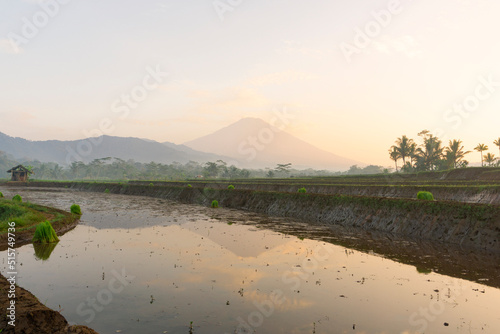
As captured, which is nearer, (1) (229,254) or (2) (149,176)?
(1) (229,254)

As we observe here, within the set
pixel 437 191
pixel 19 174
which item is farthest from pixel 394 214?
pixel 19 174

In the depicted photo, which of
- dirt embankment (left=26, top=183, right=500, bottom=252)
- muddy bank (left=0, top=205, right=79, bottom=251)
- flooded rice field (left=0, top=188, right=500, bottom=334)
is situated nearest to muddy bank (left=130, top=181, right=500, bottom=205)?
dirt embankment (left=26, top=183, right=500, bottom=252)

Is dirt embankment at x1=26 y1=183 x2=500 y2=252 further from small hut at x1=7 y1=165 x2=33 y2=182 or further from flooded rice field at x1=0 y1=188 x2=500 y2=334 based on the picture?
small hut at x1=7 y1=165 x2=33 y2=182

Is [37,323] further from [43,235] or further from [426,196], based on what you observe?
[426,196]

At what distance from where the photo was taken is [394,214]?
2445 cm

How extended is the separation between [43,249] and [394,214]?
79.6 feet

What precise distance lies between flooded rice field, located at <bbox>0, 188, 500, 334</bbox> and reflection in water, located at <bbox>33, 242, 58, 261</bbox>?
0.38 feet

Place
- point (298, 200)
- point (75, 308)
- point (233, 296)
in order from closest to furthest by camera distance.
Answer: point (75, 308) < point (233, 296) < point (298, 200)

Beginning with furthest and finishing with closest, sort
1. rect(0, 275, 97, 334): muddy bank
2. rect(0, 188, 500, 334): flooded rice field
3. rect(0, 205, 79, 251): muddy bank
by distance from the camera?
1. rect(0, 205, 79, 251): muddy bank
2. rect(0, 188, 500, 334): flooded rice field
3. rect(0, 275, 97, 334): muddy bank

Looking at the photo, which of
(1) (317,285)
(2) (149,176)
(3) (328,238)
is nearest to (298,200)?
(3) (328,238)

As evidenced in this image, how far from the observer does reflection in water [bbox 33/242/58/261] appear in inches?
619

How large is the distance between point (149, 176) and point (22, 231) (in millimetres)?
154035

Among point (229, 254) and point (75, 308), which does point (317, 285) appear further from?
point (75, 308)

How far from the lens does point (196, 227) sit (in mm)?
25562
